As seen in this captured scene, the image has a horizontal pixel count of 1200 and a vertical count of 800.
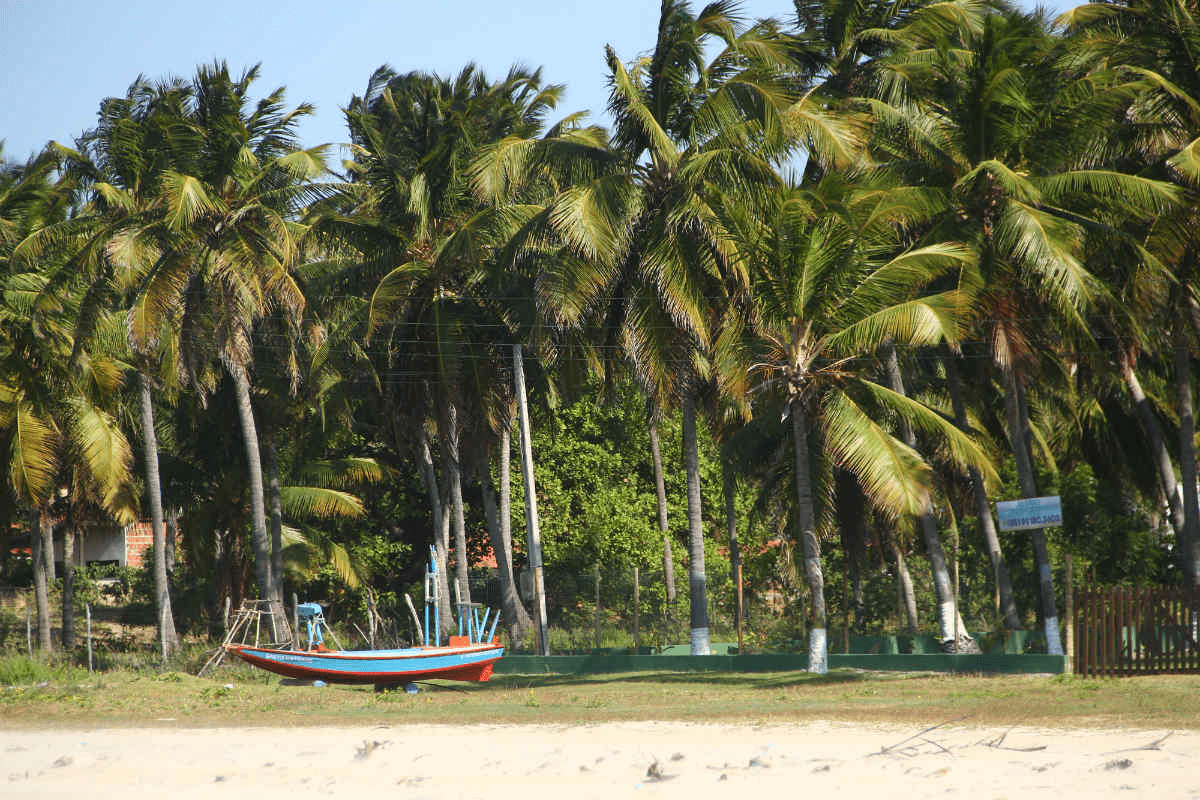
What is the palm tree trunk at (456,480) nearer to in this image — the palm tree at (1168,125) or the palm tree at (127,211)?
the palm tree at (127,211)

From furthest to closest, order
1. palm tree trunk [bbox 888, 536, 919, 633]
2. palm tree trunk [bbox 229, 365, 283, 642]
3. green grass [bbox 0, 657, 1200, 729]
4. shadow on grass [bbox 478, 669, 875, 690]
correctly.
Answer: palm tree trunk [bbox 229, 365, 283, 642] < palm tree trunk [bbox 888, 536, 919, 633] < shadow on grass [bbox 478, 669, 875, 690] < green grass [bbox 0, 657, 1200, 729]

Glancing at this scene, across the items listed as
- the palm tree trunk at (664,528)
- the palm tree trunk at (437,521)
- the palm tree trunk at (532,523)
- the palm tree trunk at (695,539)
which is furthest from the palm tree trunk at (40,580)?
the palm tree trunk at (695,539)

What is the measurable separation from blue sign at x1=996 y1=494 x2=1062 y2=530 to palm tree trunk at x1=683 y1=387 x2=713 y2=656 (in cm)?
578

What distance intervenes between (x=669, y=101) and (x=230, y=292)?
389 inches

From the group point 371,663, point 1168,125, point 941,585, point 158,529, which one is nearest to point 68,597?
point 158,529

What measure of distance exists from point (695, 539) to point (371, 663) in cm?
A: 621

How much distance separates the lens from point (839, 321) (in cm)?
2103

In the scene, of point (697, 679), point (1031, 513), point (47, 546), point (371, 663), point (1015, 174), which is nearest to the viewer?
point (1031, 513)

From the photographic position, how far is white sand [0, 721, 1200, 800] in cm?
1120

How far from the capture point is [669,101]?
77.3 ft

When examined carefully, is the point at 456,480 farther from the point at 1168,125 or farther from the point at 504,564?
the point at 1168,125

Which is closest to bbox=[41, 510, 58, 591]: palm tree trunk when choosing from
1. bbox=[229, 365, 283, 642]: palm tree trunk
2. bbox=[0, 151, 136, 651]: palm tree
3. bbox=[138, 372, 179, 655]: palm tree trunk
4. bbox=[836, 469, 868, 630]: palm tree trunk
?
bbox=[0, 151, 136, 651]: palm tree

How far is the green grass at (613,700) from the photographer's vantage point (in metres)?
15.8

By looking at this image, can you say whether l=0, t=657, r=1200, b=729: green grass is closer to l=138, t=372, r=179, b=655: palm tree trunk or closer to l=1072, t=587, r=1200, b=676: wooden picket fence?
l=1072, t=587, r=1200, b=676: wooden picket fence
